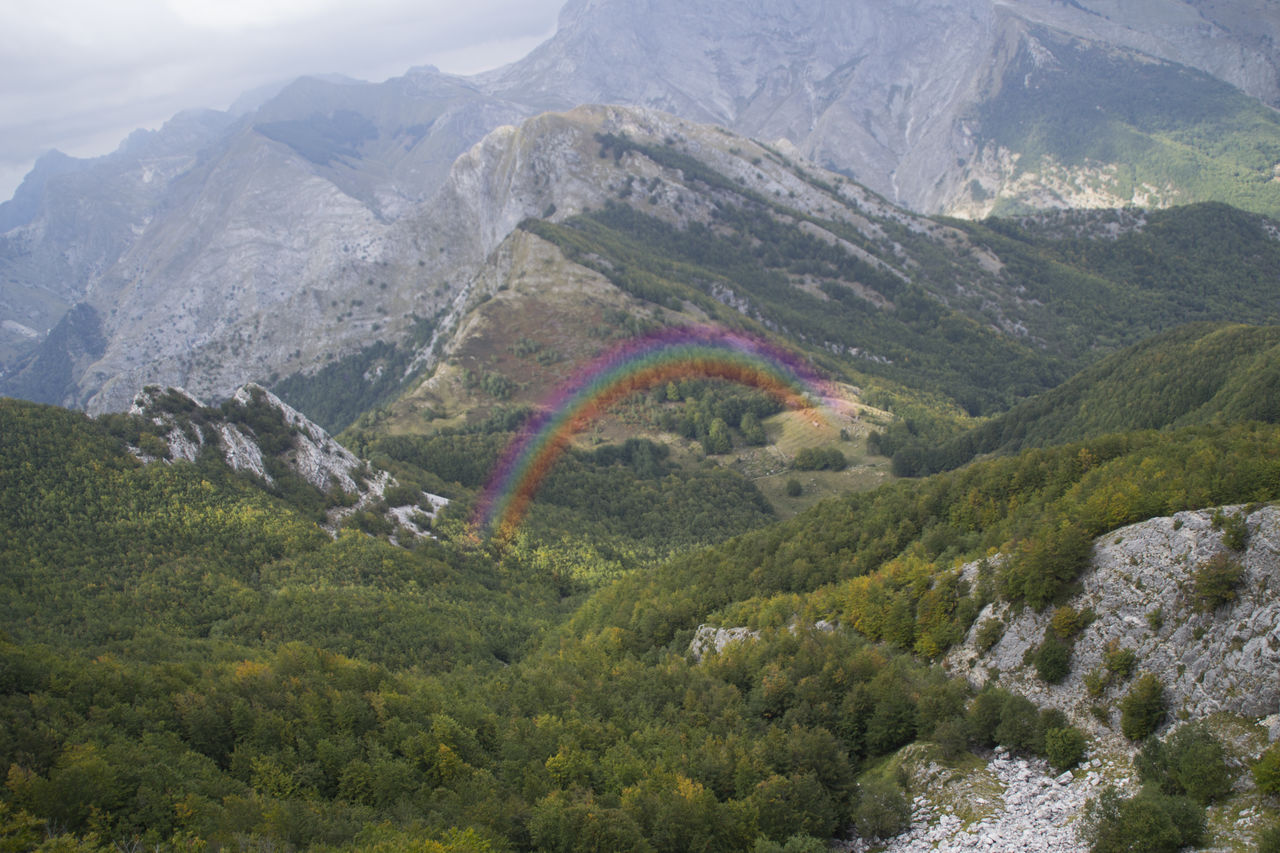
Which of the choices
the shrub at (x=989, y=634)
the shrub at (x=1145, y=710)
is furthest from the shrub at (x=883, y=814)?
the shrub at (x=989, y=634)

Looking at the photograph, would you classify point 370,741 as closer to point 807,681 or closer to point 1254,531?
point 807,681

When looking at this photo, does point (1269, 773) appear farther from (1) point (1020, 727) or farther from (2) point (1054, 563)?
(2) point (1054, 563)

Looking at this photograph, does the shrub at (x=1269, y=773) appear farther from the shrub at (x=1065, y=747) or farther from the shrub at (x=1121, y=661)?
the shrub at (x=1121, y=661)

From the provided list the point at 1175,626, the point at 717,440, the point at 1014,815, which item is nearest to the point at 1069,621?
the point at 1175,626

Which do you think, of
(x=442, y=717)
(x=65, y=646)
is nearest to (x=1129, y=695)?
(x=442, y=717)

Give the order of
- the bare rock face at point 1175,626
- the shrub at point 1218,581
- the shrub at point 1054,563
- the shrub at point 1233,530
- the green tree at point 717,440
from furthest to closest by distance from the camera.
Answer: the green tree at point 717,440 → the shrub at point 1054,563 → the shrub at point 1233,530 → the shrub at point 1218,581 → the bare rock face at point 1175,626

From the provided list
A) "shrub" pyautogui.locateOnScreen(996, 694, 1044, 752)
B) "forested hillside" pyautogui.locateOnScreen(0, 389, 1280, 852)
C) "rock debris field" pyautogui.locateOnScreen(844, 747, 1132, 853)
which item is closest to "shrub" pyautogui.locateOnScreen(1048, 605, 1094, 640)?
"forested hillside" pyautogui.locateOnScreen(0, 389, 1280, 852)
